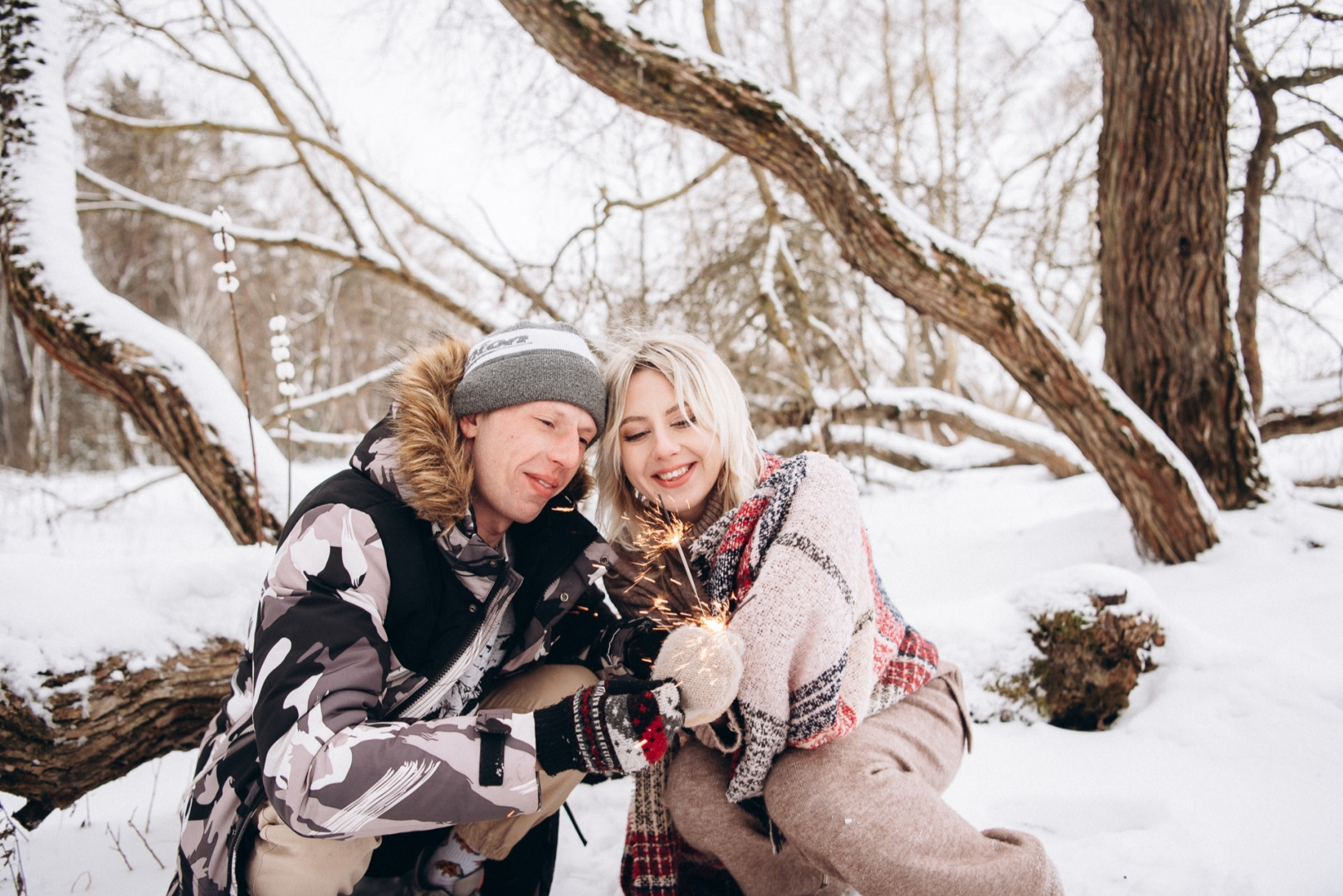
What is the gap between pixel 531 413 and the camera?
1660 millimetres

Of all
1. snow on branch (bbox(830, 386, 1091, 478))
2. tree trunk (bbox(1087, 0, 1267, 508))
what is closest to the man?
tree trunk (bbox(1087, 0, 1267, 508))

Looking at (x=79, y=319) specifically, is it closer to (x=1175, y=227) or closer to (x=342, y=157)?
(x=342, y=157)

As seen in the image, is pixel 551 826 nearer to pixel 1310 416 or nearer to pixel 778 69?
pixel 1310 416

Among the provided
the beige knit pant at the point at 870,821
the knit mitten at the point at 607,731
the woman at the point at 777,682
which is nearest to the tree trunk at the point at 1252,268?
the woman at the point at 777,682

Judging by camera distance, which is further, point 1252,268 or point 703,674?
point 1252,268

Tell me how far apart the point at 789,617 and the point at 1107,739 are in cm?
163

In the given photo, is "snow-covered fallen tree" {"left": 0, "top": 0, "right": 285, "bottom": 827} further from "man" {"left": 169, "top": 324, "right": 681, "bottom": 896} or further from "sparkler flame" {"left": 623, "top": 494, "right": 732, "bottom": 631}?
"sparkler flame" {"left": 623, "top": 494, "right": 732, "bottom": 631}

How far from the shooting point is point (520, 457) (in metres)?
1.64

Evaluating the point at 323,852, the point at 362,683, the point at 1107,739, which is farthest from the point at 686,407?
the point at 1107,739

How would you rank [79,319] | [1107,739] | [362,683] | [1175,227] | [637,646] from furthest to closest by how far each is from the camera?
[1175,227] < [79,319] < [1107,739] < [637,646] < [362,683]

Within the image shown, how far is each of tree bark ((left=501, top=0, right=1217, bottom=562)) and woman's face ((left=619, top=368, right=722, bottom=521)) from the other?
1726mm

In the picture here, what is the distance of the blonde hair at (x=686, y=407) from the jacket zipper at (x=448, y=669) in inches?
21.7

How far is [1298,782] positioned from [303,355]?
21.6 metres

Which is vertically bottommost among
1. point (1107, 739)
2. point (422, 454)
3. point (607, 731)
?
point (1107, 739)
